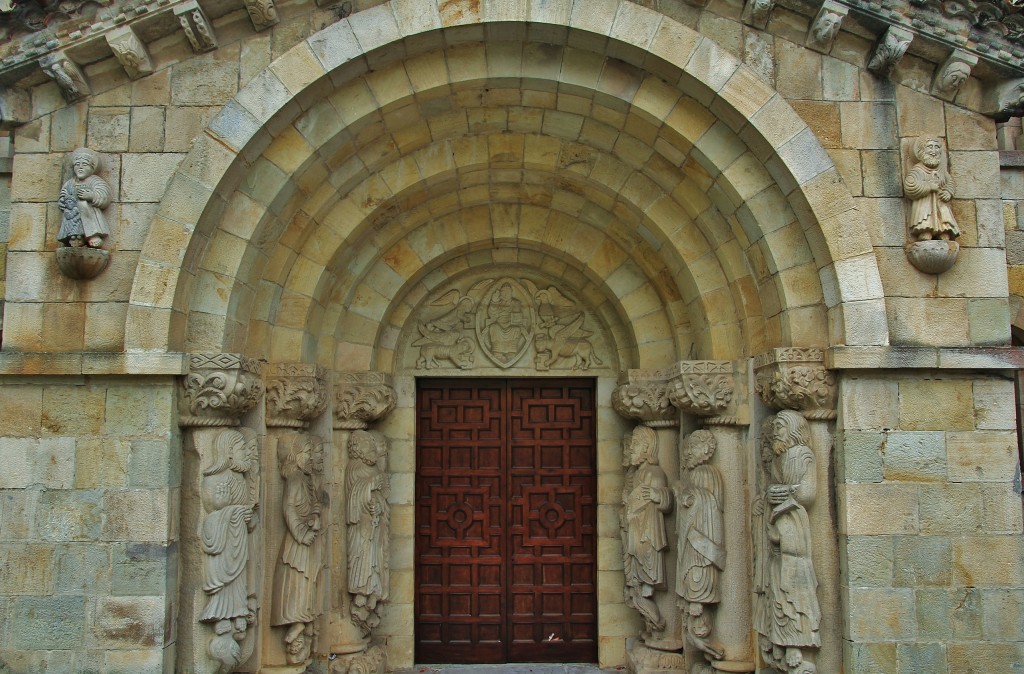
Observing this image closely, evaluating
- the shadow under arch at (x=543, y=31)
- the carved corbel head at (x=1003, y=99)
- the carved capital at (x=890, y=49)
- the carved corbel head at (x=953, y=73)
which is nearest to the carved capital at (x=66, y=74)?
the shadow under arch at (x=543, y=31)

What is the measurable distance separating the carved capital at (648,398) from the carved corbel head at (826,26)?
2.82 m

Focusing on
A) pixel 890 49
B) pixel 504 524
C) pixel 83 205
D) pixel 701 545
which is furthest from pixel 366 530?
pixel 890 49

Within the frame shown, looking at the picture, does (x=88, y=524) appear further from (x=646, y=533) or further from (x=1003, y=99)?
(x=1003, y=99)

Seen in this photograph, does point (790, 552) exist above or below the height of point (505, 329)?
below

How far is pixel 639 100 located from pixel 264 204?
292 centimetres

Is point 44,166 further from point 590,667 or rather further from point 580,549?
point 590,667

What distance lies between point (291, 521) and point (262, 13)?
149 inches

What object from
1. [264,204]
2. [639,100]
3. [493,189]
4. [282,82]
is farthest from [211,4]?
[639,100]

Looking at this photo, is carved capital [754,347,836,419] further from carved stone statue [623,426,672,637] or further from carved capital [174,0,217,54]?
carved capital [174,0,217,54]

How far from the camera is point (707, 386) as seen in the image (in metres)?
6.52

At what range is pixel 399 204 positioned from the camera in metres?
7.10

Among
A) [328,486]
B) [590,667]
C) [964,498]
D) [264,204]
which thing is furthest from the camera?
[590,667]

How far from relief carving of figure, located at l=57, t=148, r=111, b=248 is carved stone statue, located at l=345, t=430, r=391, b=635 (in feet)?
8.69

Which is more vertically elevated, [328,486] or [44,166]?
[44,166]
